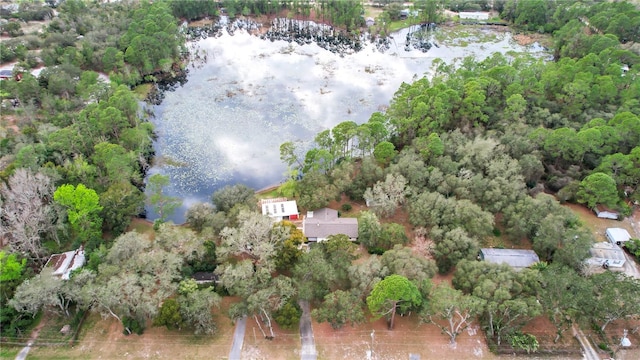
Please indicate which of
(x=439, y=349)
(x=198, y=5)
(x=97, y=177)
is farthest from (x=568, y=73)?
(x=198, y=5)

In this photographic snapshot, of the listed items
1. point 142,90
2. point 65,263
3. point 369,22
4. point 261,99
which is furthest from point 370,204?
point 369,22

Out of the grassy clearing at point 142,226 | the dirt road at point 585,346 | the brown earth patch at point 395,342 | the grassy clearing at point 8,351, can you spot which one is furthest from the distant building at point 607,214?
the grassy clearing at point 8,351

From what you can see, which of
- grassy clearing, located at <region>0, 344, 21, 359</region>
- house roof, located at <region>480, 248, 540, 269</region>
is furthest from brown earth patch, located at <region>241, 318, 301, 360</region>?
house roof, located at <region>480, 248, 540, 269</region>

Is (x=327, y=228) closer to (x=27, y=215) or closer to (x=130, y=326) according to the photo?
(x=130, y=326)

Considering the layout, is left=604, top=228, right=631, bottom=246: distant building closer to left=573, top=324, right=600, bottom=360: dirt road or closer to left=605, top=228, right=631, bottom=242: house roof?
left=605, top=228, right=631, bottom=242: house roof

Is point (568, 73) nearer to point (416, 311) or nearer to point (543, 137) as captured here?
point (543, 137)
